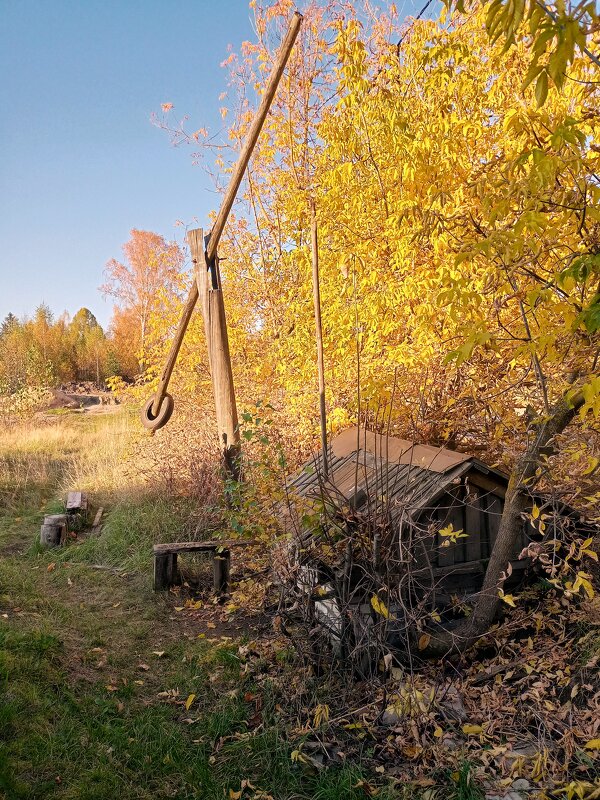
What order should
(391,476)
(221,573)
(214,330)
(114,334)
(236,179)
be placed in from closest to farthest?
(391,476) < (236,179) < (214,330) < (221,573) < (114,334)

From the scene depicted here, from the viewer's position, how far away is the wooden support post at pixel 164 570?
5992 millimetres

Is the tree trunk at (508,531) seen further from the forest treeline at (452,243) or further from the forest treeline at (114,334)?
the forest treeline at (114,334)

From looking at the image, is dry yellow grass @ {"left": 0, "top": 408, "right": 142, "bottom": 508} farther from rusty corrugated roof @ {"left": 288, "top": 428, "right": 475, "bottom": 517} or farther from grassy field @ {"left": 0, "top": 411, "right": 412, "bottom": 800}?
rusty corrugated roof @ {"left": 288, "top": 428, "right": 475, "bottom": 517}

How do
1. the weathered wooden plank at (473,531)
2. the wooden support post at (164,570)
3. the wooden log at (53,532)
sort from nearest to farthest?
1. the weathered wooden plank at (473,531)
2. the wooden support post at (164,570)
3. the wooden log at (53,532)

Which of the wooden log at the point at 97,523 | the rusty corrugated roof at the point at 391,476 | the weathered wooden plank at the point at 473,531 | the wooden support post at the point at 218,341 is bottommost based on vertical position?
the wooden log at the point at 97,523

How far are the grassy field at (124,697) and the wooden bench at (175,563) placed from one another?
→ 0.61 ft

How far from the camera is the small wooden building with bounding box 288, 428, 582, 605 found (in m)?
→ 4.25

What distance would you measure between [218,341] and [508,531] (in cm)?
309

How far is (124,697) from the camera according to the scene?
4.12m

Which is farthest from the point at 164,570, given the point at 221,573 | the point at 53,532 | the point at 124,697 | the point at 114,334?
the point at 114,334

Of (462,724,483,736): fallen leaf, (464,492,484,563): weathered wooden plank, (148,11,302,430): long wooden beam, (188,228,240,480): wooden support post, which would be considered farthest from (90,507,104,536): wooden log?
(462,724,483,736): fallen leaf

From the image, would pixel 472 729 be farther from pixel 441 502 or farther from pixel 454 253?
pixel 454 253

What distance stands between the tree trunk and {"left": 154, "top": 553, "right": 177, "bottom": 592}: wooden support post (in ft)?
9.17

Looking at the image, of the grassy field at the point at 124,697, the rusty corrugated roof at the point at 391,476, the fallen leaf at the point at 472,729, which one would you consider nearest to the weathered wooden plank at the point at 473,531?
the rusty corrugated roof at the point at 391,476
